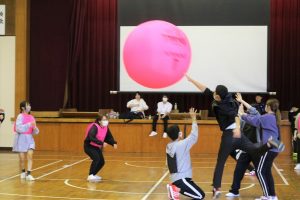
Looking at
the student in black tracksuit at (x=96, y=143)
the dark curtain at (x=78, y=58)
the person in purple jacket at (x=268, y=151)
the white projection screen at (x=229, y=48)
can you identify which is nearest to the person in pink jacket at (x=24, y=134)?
the student in black tracksuit at (x=96, y=143)

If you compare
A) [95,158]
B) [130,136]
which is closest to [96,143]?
[95,158]

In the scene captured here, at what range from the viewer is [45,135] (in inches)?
718

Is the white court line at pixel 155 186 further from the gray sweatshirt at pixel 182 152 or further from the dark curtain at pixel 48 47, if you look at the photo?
the dark curtain at pixel 48 47

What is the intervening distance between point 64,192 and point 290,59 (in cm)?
1261

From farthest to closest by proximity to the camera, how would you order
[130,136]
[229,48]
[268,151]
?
1. [229,48]
2. [130,136]
3. [268,151]

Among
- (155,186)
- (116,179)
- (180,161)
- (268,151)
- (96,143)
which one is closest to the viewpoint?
(180,161)

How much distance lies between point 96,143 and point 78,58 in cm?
1016

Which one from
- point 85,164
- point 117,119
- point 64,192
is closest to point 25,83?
point 117,119

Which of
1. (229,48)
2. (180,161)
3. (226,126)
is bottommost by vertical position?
(180,161)

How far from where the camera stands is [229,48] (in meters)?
18.7

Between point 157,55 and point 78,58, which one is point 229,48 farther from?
point 157,55

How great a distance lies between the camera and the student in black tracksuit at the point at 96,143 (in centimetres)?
1073

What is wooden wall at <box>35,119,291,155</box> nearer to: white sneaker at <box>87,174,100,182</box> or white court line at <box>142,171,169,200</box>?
white court line at <box>142,171,169,200</box>

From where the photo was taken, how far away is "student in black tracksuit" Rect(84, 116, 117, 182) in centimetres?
1073
